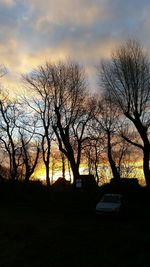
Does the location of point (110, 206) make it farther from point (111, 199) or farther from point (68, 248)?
point (68, 248)

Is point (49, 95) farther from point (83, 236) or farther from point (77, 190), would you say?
point (83, 236)

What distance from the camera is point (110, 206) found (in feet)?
96.0

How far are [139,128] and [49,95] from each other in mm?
14103

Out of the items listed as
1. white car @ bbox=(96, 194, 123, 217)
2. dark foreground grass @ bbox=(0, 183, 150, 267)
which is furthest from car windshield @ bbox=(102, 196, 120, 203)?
dark foreground grass @ bbox=(0, 183, 150, 267)

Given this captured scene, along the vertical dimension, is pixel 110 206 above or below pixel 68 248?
above

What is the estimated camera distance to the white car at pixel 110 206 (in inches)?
1137

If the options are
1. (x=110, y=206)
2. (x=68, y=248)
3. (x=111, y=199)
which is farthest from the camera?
(x=111, y=199)

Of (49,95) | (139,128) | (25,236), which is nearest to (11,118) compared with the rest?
(49,95)

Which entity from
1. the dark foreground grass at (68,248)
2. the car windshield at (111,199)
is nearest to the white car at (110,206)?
the car windshield at (111,199)

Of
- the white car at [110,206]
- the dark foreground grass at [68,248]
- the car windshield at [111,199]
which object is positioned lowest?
the dark foreground grass at [68,248]

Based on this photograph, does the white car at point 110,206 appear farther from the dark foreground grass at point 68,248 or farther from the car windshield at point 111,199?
the dark foreground grass at point 68,248

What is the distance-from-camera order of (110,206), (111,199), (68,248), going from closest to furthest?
(68,248), (110,206), (111,199)

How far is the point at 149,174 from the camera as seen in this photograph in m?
33.0

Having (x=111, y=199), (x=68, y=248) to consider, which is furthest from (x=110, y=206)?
(x=68, y=248)
